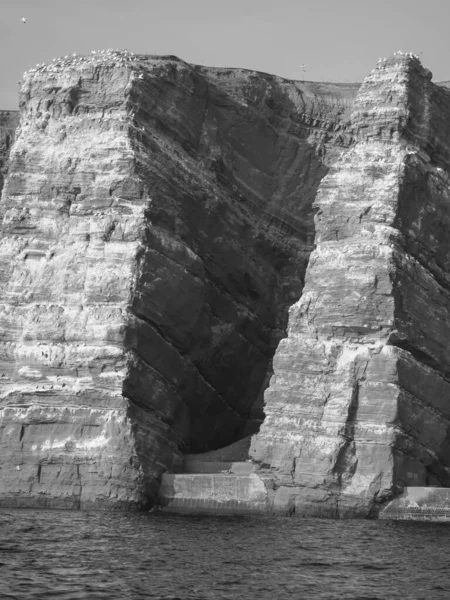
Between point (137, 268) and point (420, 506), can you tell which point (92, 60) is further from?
point (420, 506)

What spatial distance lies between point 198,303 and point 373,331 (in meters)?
9.11

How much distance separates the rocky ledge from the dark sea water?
13.6 ft

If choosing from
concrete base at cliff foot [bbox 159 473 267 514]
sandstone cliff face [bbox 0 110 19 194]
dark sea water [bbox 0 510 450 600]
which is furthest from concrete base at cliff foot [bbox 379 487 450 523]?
sandstone cliff face [bbox 0 110 19 194]

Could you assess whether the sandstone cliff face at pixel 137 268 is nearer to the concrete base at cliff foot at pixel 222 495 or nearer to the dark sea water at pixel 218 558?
the concrete base at cliff foot at pixel 222 495

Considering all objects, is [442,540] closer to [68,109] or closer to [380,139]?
[380,139]

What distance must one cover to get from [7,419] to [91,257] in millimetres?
7652

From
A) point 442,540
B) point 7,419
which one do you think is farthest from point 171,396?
point 442,540

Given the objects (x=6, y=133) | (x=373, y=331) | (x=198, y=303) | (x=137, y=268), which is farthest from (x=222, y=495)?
(x=6, y=133)

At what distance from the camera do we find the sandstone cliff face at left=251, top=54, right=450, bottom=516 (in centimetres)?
6153

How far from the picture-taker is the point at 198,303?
69188 millimetres

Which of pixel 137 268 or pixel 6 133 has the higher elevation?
pixel 6 133

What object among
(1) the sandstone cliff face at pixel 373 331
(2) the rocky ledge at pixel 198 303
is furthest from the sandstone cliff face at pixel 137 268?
(1) the sandstone cliff face at pixel 373 331

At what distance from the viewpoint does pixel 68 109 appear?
70438 millimetres

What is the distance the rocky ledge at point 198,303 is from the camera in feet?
206
